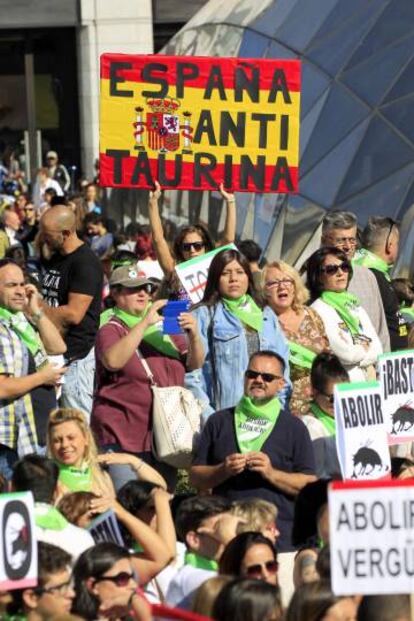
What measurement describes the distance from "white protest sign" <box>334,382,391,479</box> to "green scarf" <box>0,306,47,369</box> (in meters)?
1.90

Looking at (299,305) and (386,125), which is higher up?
(386,125)

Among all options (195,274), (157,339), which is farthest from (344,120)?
(157,339)

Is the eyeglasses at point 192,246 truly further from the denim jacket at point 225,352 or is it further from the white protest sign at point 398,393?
the white protest sign at point 398,393

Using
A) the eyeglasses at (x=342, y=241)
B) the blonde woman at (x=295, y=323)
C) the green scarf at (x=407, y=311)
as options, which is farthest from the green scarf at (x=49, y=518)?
the green scarf at (x=407, y=311)

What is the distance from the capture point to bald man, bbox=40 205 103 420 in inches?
443

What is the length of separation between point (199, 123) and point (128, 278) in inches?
121

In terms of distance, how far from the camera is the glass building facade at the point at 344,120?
17.0 meters

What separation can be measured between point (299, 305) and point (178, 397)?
105cm

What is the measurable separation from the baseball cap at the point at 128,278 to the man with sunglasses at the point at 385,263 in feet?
6.23

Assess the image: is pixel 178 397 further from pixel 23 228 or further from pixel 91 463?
pixel 23 228

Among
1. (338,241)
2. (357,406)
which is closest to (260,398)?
(357,406)

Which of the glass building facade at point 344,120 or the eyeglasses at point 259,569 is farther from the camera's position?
the glass building facade at point 344,120

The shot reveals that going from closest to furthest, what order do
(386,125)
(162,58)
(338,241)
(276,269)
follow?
(276,269) < (338,241) < (162,58) < (386,125)

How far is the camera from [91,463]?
8859 millimetres
